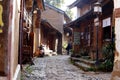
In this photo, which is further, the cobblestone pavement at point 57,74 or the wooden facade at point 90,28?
the wooden facade at point 90,28

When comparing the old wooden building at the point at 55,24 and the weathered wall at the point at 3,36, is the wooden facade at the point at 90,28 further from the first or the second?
the old wooden building at the point at 55,24

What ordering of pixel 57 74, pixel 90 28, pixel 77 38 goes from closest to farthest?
pixel 57 74, pixel 90 28, pixel 77 38

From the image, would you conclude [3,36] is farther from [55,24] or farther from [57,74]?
[55,24]

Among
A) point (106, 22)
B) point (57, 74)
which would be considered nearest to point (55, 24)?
point (106, 22)

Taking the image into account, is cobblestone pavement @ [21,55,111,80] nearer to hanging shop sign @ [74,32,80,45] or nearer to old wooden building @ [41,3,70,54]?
hanging shop sign @ [74,32,80,45]

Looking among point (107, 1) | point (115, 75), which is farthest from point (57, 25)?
point (115, 75)

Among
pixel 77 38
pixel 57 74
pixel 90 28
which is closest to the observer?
pixel 57 74

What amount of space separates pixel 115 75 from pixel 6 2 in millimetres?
3591

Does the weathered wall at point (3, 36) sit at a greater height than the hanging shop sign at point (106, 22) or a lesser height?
lesser

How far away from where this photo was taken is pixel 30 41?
16094 millimetres

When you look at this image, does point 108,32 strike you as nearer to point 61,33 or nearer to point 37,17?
point 37,17

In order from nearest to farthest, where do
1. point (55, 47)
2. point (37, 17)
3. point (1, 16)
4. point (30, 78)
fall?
1. point (1, 16)
2. point (30, 78)
3. point (37, 17)
4. point (55, 47)

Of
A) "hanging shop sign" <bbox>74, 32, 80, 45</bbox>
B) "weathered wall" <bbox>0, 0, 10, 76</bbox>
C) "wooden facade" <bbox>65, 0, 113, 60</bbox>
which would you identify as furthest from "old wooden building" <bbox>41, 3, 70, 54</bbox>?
"weathered wall" <bbox>0, 0, 10, 76</bbox>

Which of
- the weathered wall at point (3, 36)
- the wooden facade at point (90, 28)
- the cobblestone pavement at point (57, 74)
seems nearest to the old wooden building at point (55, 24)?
→ the wooden facade at point (90, 28)
